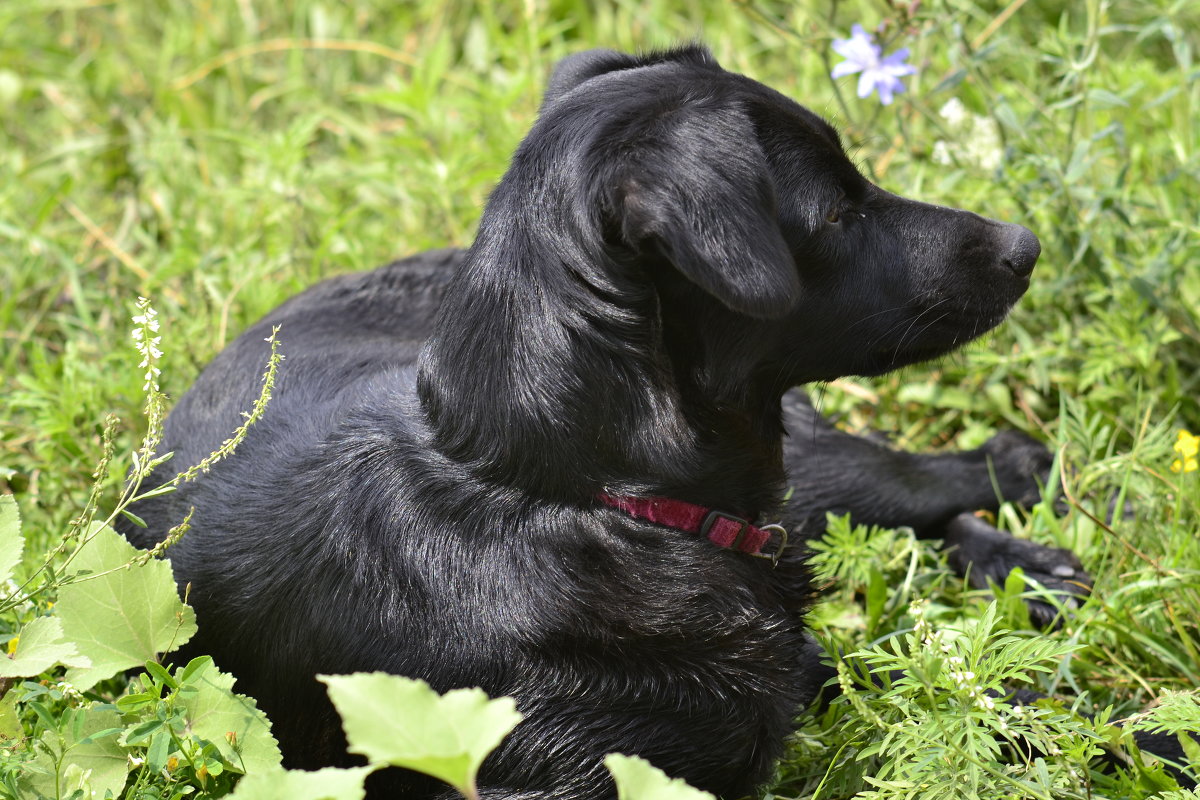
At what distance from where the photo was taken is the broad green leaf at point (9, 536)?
2.08 m

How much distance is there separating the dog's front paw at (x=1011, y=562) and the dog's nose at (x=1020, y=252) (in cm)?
74

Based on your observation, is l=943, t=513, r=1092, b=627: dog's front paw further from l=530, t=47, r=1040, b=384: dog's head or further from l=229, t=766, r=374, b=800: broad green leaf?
l=229, t=766, r=374, b=800: broad green leaf

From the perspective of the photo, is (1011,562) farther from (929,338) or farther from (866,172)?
(866,172)

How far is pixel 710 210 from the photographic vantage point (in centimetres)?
194

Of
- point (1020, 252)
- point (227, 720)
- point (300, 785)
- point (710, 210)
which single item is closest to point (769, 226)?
point (710, 210)

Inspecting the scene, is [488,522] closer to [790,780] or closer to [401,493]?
[401,493]

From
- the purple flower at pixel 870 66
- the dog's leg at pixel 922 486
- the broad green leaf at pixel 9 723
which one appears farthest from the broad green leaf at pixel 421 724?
the purple flower at pixel 870 66

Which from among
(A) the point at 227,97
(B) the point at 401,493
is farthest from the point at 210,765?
(A) the point at 227,97

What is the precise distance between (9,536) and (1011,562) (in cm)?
221

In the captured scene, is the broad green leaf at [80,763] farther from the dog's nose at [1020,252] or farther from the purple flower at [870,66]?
the purple flower at [870,66]

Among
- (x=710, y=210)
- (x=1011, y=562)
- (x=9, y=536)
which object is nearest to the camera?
(x=710, y=210)

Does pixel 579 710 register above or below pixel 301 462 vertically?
below

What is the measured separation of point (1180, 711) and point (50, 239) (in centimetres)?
384

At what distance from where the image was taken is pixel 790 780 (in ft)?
8.15
